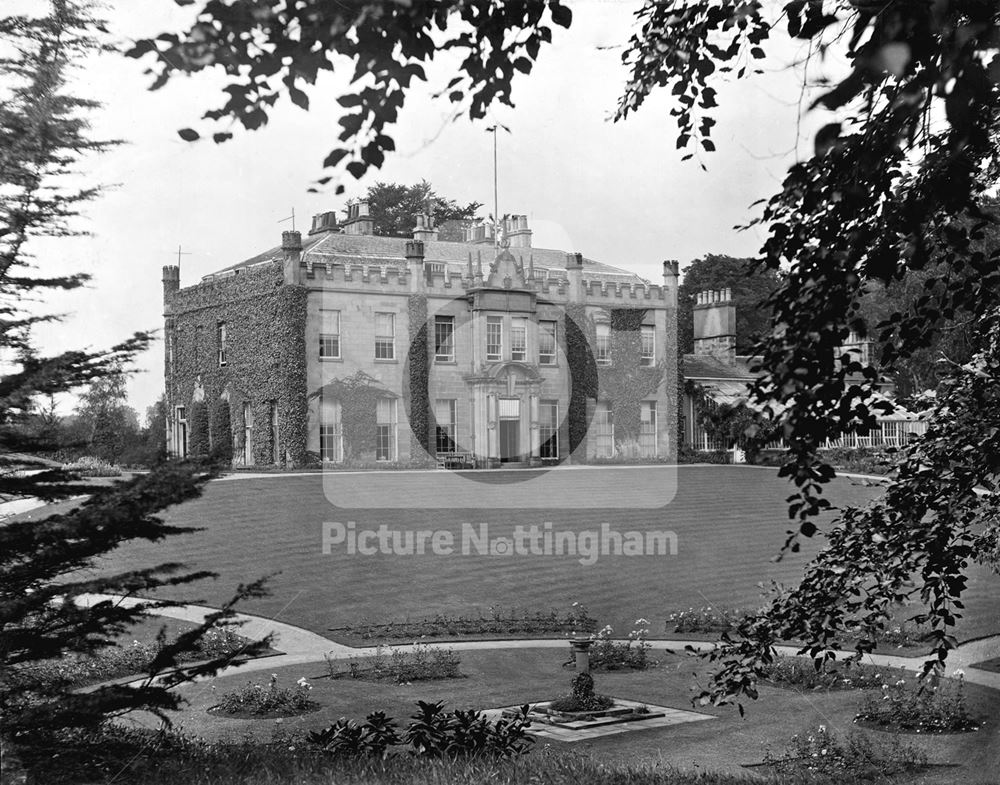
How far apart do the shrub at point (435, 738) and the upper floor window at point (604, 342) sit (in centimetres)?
2866

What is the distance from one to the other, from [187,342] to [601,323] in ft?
45.2

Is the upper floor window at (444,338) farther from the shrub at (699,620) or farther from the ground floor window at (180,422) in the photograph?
the shrub at (699,620)

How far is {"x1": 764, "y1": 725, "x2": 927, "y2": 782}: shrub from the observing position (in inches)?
317

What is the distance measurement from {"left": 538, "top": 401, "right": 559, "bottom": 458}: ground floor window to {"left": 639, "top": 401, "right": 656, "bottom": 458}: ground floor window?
3248 millimetres

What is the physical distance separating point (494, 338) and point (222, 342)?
8.82 metres

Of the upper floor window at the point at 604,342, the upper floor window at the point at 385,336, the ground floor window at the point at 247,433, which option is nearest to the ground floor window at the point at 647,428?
the upper floor window at the point at 604,342

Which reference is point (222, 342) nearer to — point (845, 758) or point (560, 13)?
point (845, 758)

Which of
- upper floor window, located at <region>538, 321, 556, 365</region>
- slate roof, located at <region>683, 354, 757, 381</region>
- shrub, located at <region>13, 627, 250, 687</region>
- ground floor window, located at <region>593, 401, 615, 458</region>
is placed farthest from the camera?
slate roof, located at <region>683, 354, 757, 381</region>

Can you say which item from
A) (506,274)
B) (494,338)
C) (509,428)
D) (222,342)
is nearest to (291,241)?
(222,342)

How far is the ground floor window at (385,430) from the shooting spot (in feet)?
106

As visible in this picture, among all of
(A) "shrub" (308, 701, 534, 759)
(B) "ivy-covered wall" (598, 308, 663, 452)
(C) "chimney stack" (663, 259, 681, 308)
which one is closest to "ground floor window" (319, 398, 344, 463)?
(B) "ivy-covered wall" (598, 308, 663, 452)

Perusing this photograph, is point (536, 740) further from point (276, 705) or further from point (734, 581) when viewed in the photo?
point (734, 581)

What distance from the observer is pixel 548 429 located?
35531 mm

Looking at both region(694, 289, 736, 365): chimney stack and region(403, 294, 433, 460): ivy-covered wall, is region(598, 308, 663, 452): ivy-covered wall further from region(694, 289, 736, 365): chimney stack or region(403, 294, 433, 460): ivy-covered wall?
region(694, 289, 736, 365): chimney stack
